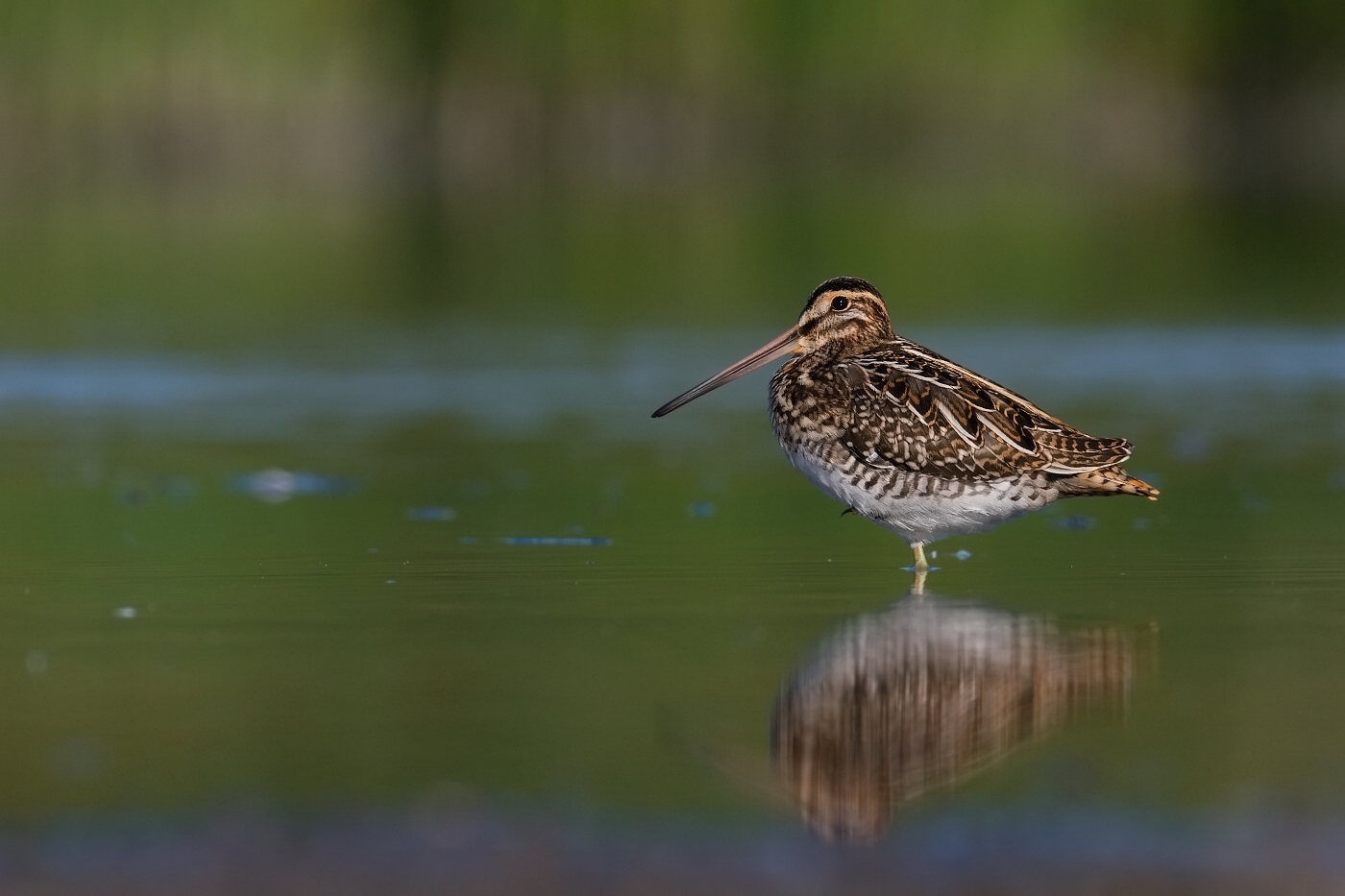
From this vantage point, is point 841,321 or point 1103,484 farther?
point 841,321

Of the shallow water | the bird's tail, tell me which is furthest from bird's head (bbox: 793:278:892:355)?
the bird's tail

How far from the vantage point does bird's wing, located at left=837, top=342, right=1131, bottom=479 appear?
7855 mm

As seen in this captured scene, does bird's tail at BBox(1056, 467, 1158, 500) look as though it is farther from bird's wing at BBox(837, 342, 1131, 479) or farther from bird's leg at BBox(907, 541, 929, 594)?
bird's leg at BBox(907, 541, 929, 594)

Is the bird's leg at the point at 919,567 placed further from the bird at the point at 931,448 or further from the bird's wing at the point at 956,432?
the bird's wing at the point at 956,432

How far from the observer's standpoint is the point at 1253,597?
7184 millimetres

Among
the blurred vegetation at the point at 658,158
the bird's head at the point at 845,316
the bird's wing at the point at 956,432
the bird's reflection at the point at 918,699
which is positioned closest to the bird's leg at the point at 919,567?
the bird's wing at the point at 956,432

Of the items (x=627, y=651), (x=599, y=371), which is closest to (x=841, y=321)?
(x=627, y=651)

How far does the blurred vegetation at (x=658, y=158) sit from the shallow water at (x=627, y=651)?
7337mm

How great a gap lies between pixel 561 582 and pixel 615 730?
2.19m

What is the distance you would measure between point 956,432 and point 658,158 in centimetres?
2866

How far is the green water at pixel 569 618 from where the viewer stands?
16.5 ft

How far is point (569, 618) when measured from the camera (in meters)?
6.98

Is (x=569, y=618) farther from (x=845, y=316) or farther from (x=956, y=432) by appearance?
(x=845, y=316)

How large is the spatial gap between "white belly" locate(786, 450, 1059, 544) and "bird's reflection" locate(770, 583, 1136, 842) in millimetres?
899
